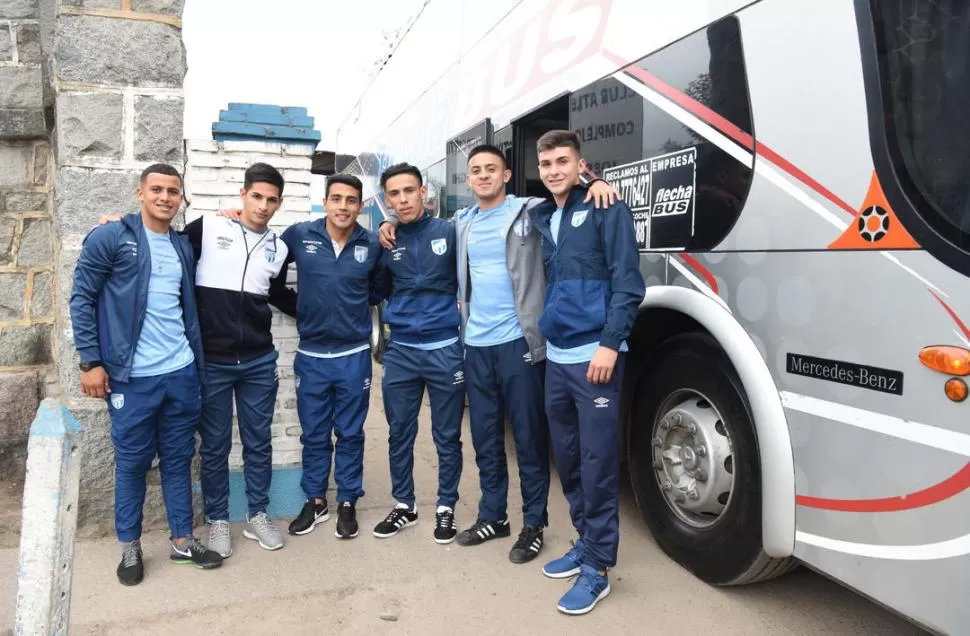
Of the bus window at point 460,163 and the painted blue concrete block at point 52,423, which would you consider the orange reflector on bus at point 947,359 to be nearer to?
the painted blue concrete block at point 52,423

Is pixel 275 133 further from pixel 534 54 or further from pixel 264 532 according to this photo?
pixel 264 532

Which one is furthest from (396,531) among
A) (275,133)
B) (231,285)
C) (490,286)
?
(275,133)

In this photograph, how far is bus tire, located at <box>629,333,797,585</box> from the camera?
271 cm

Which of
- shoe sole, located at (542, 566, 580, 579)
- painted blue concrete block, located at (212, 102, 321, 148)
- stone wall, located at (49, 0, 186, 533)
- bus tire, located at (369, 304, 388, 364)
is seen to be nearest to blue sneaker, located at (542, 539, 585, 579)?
shoe sole, located at (542, 566, 580, 579)

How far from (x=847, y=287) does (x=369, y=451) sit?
11.7 ft

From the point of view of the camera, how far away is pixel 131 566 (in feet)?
9.87

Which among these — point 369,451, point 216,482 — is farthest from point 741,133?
point 369,451

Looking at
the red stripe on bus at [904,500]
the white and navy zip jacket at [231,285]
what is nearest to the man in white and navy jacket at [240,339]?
the white and navy zip jacket at [231,285]

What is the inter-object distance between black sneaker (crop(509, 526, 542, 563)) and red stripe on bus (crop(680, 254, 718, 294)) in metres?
1.38

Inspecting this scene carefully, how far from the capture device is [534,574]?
10.2 feet

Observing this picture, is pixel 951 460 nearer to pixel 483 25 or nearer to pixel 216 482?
pixel 216 482

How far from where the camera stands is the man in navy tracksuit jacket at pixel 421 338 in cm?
340

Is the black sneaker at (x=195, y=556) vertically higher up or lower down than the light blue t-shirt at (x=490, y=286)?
lower down

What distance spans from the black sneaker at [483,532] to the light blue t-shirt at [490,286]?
0.91 metres
